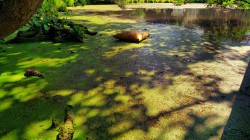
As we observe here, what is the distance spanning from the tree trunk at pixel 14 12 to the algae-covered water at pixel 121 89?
1.10m

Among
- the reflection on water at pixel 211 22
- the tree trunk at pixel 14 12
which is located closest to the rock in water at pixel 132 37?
the reflection on water at pixel 211 22

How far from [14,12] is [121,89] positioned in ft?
6.02

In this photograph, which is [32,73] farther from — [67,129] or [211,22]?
[211,22]

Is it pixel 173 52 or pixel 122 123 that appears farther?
pixel 173 52

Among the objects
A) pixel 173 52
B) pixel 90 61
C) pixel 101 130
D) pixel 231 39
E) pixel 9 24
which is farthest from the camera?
pixel 231 39

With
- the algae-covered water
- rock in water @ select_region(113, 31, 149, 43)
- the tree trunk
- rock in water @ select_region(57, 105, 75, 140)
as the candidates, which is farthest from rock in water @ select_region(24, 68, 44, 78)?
rock in water @ select_region(113, 31, 149, 43)

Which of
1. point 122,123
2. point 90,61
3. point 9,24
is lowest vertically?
point 122,123

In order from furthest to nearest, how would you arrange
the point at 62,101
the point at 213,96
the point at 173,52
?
1. the point at 173,52
2. the point at 213,96
3. the point at 62,101

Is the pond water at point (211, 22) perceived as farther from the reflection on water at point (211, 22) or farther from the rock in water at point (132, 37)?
the rock in water at point (132, 37)

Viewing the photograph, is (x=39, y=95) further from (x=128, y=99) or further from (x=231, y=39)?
(x=231, y=39)

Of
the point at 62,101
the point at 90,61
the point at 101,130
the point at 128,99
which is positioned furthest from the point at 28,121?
the point at 90,61

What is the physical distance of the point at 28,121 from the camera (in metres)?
2.08

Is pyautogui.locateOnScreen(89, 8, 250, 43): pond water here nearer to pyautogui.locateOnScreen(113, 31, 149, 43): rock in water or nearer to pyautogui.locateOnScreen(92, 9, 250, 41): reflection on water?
pyautogui.locateOnScreen(92, 9, 250, 41): reflection on water

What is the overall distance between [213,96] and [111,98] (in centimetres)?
128
